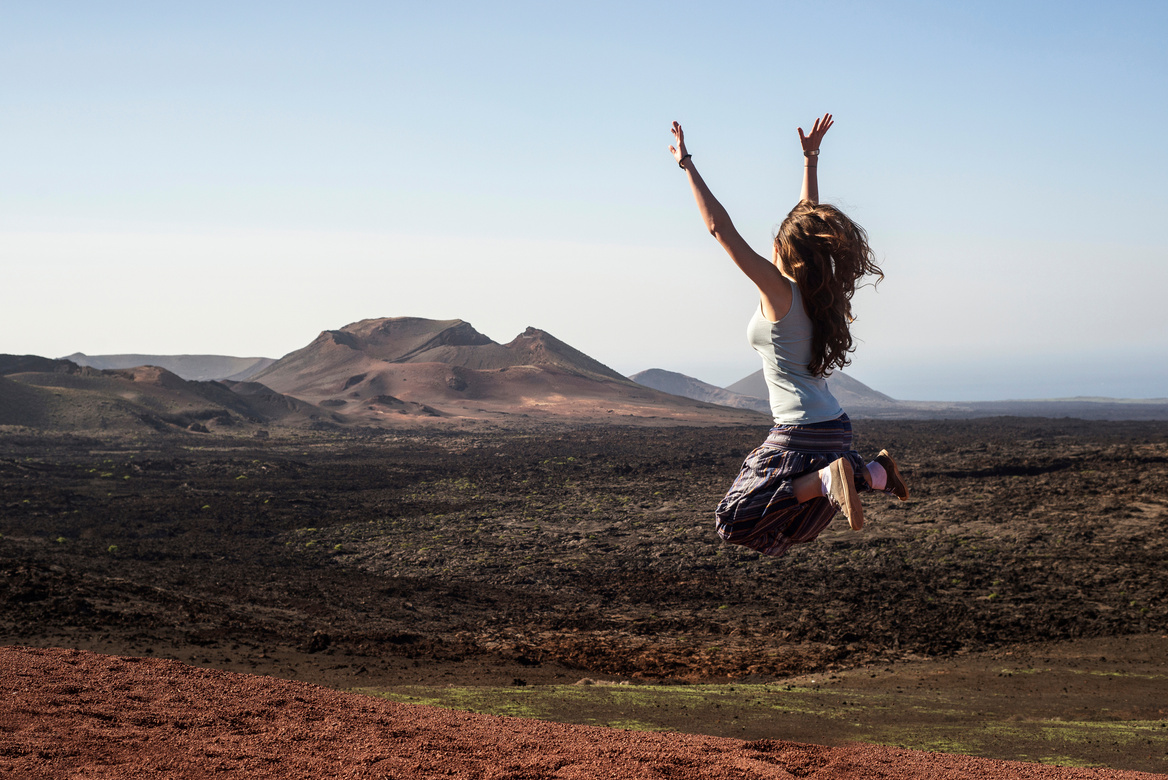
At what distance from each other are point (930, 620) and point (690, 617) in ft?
12.6

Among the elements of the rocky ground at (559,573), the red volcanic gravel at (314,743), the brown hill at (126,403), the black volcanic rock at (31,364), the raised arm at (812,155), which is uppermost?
the black volcanic rock at (31,364)

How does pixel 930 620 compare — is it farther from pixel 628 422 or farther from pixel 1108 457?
pixel 628 422

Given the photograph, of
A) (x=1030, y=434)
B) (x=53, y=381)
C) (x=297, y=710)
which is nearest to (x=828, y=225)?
(x=297, y=710)

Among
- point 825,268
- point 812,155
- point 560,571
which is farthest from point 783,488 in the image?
point 560,571

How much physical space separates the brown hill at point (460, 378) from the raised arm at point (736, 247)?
70.6m

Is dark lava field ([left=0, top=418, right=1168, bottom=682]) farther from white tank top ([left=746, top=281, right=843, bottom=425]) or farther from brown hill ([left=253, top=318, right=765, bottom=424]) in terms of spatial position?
brown hill ([left=253, top=318, right=765, bottom=424])

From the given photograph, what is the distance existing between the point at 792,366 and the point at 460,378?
9844 centimetres

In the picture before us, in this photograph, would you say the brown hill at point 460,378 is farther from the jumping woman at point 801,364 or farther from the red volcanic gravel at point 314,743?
the jumping woman at point 801,364

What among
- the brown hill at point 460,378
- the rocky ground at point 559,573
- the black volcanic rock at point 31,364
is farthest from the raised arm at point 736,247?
the black volcanic rock at point 31,364

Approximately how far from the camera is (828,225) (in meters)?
3.63

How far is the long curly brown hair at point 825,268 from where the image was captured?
354 cm

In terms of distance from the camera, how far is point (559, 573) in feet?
57.4

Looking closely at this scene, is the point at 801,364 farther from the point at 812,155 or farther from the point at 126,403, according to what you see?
the point at 126,403

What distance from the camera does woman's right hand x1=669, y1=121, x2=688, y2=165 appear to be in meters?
3.50
